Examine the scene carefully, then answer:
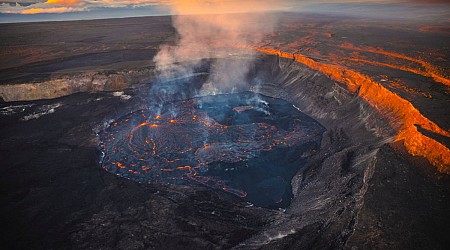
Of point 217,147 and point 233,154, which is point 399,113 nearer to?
point 233,154

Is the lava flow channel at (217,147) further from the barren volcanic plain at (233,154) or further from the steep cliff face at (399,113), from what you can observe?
the steep cliff face at (399,113)

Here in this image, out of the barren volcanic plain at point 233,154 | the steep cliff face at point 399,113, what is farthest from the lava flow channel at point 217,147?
the steep cliff face at point 399,113

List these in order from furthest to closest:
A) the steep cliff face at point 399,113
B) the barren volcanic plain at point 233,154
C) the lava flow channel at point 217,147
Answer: the lava flow channel at point 217,147
the steep cliff face at point 399,113
the barren volcanic plain at point 233,154

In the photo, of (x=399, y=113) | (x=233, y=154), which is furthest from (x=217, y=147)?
(x=399, y=113)

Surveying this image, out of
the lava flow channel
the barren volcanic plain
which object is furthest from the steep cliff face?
the lava flow channel

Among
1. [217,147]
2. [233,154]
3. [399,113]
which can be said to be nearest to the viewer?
[399,113]

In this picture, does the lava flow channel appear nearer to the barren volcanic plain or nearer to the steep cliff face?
the barren volcanic plain

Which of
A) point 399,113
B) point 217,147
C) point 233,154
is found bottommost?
point 233,154
